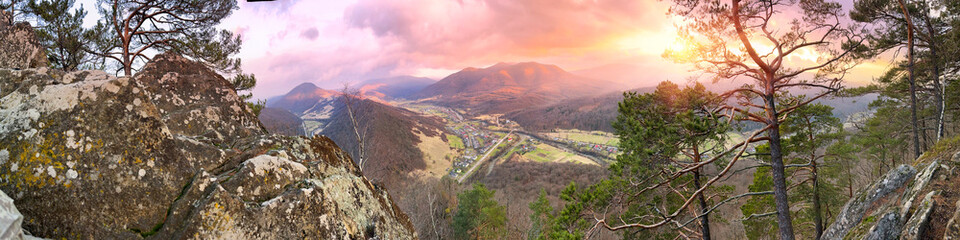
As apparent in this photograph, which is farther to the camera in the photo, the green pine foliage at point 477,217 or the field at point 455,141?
the field at point 455,141

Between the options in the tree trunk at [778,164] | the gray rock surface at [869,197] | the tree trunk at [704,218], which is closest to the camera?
the tree trunk at [778,164]

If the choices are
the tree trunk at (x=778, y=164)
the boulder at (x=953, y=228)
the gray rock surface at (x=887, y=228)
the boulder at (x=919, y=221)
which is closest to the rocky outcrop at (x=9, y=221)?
the boulder at (x=953, y=228)

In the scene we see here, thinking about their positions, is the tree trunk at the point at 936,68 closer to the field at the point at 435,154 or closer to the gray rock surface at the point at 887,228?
the gray rock surface at the point at 887,228

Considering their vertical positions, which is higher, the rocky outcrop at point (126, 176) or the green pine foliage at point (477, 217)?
the rocky outcrop at point (126, 176)

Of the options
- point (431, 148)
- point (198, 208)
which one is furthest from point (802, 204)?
point (431, 148)

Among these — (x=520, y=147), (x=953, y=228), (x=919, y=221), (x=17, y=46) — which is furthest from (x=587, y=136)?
(x=17, y=46)

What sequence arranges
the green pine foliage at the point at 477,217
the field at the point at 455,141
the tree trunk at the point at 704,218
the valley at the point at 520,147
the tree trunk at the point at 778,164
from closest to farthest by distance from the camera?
the tree trunk at the point at 778,164 → the tree trunk at the point at 704,218 → the green pine foliage at the point at 477,217 → the valley at the point at 520,147 → the field at the point at 455,141
